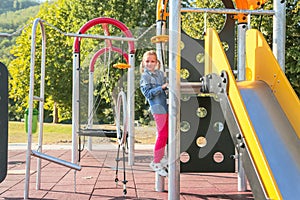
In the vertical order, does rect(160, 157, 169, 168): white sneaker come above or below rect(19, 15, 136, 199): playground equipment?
below

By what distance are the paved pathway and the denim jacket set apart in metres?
0.72

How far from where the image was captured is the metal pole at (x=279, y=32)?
3.06 metres

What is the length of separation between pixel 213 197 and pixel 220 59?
4.21 feet

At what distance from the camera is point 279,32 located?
10.2ft

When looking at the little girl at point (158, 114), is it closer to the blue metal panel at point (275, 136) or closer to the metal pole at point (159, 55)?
the metal pole at point (159, 55)

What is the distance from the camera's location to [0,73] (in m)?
1.74

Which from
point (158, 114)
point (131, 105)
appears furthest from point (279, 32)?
point (131, 105)

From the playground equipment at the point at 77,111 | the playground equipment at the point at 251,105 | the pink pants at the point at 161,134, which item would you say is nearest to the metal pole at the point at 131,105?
the playground equipment at the point at 77,111

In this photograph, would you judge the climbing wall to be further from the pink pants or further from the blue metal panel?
the blue metal panel

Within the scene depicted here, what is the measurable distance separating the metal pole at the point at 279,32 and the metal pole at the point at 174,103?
32.8 inches

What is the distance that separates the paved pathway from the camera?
345cm

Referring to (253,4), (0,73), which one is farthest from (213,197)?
(0,73)

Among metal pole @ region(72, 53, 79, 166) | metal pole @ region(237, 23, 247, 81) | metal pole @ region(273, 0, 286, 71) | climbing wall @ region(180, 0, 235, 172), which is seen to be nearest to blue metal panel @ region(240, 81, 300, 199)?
metal pole @ region(273, 0, 286, 71)

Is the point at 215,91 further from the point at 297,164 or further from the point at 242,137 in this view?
the point at 297,164
